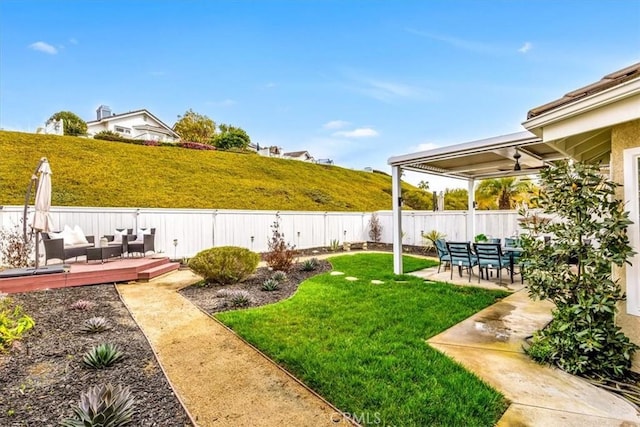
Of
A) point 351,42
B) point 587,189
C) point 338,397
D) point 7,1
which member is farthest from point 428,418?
point 7,1

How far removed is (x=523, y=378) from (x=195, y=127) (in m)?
35.9

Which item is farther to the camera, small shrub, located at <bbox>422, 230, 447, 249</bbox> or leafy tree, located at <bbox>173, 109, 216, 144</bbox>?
leafy tree, located at <bbox>173, 109, 216, 144</bbox>

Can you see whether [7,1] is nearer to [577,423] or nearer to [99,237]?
[99,237]

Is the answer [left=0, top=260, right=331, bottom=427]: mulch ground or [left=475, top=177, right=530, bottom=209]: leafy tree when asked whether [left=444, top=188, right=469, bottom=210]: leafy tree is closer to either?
[left=475, top=177, right=530, bottom=209]: leafy tree

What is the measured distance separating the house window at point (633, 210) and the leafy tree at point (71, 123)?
32.0 m

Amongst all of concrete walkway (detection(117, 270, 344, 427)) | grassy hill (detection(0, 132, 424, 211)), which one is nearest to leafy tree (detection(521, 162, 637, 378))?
concrete walkway (detection(117, 270, 344, 427))

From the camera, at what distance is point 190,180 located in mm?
19828

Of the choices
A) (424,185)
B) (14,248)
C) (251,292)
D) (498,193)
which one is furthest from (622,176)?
(424,185)

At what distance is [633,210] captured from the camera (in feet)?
9.73

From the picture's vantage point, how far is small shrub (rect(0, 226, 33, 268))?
7816 millimetres

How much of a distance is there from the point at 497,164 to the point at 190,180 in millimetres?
17261

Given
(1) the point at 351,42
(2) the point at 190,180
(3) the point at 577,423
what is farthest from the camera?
(2) the point at 190,180

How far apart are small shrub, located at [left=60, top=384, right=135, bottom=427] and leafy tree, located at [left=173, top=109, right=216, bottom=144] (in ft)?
108

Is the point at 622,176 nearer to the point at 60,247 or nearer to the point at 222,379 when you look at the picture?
the point at 222,379
